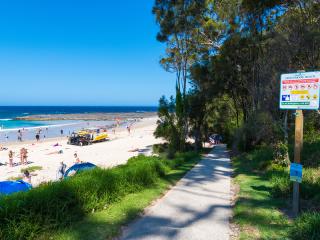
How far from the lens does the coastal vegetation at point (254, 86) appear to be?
595 cm

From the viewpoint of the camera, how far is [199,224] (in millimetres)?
5168

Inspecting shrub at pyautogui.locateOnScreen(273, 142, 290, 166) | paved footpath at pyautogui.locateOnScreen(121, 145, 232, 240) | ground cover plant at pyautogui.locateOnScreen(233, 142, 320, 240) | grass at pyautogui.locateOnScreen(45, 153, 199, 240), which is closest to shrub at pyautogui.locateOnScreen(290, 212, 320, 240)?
ground cover plant at pyautogui.locateOnScreen(233, 142, 320, 240)

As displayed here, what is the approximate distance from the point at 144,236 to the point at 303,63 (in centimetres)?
838

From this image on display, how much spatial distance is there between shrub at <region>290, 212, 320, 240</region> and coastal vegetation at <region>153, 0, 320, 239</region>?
13 millimetres

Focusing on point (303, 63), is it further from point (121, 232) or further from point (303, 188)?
point (121, 232)

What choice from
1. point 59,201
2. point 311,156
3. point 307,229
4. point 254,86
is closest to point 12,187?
point 59,201

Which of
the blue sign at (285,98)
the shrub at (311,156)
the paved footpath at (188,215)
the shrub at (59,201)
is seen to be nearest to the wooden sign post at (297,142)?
the blue sign at (285,98)

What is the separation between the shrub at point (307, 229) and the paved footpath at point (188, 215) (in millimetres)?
997

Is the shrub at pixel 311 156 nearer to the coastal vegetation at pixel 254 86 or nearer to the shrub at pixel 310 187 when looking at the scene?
the coastal vegetation at pixel 254 86

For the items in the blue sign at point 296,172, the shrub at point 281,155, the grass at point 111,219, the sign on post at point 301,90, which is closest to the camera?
the grass at point 111,219

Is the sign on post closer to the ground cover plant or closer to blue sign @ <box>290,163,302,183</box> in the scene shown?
blue sign @ <box>290,163,302,183</box>

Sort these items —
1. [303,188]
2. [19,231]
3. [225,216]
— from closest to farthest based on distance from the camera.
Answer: [19,231] < [225,216] < [303,188]

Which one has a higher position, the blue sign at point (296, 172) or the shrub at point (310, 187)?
the blue sign at point (296, 172)

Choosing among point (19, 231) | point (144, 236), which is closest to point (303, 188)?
point (144, 236)
